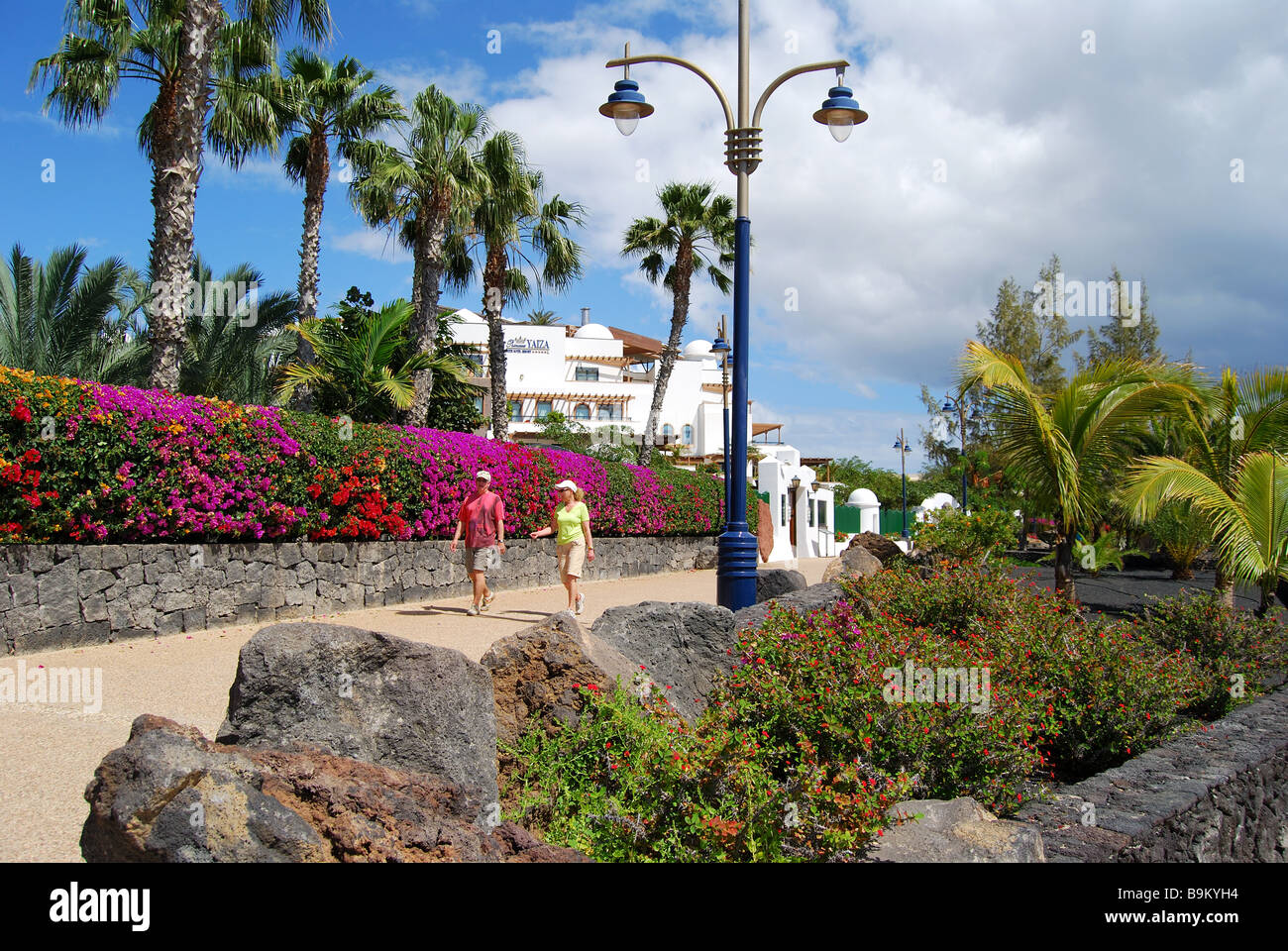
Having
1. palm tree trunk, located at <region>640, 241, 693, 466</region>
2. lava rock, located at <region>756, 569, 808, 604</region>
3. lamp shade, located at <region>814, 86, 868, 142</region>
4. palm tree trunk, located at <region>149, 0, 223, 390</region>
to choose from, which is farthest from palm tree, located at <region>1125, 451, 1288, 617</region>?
palm tree trunk, located at <region>640, 241, 693, 466</region>

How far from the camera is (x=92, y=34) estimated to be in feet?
46.3

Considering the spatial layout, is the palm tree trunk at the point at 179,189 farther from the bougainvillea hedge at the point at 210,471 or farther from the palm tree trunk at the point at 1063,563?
the palm tree trunk at the point at 1063,563

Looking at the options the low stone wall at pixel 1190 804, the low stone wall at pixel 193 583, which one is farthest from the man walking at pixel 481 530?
the low stone wall at pixel 1190 804

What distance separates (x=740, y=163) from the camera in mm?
9172

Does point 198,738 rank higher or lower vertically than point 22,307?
lower

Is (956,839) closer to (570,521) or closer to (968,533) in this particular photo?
(570,521)

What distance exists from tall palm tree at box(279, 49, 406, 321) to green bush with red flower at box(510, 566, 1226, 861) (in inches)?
694

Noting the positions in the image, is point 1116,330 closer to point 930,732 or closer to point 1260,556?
point 1260,556

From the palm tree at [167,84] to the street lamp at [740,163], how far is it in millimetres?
6259

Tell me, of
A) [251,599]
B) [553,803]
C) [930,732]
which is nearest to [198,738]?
[553,803]

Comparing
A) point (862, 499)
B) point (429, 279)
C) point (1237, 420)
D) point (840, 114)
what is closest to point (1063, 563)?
point (1237, 420)

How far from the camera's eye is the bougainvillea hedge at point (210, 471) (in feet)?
27.1

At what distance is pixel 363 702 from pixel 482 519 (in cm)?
754
